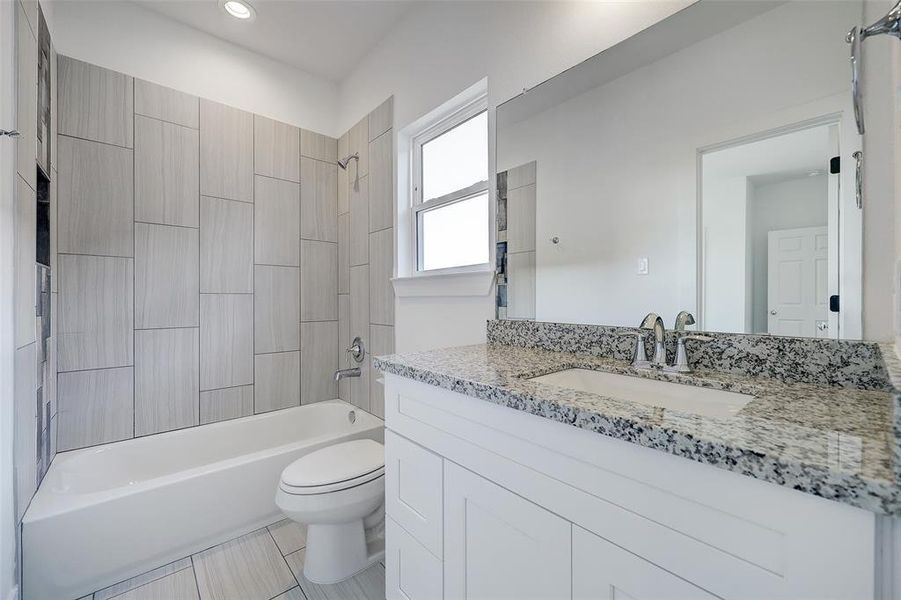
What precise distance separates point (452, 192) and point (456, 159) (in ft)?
0.67

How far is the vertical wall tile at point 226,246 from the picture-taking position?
2279 millimetres

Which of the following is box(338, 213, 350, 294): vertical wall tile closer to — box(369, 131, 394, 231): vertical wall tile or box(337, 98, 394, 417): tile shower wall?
box(337, 98, 394, 417): tile shower wall

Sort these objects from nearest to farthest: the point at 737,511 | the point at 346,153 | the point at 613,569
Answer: the point at 737,511 → the point at 613,569 → the point at 346,153

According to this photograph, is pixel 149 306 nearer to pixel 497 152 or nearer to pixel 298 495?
pixel 298 495

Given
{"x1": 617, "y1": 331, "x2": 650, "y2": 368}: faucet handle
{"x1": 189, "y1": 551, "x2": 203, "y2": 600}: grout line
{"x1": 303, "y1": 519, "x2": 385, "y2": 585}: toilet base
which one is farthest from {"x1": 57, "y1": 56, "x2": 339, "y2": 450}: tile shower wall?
{"x1": 617, "y1": 331, "x2": 650, "y2": 368}: faucet handle

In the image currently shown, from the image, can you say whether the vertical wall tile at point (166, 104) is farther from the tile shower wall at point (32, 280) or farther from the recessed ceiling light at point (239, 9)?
the recessed ceiling light at point (239, 9)

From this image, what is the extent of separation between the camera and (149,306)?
210 centimetres

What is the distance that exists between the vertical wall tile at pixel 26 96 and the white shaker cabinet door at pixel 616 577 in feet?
6.68

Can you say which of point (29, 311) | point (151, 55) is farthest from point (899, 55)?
point (151, 55)

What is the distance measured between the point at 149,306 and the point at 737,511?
2623 millimetres

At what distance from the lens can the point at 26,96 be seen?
4.55 ft

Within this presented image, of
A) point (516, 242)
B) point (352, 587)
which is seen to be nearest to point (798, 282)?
point (516, 242)

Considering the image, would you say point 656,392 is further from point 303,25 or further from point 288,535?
point 303,25

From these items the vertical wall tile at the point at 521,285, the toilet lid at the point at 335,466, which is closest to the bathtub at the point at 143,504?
the toilet lid at the point at 335,466
